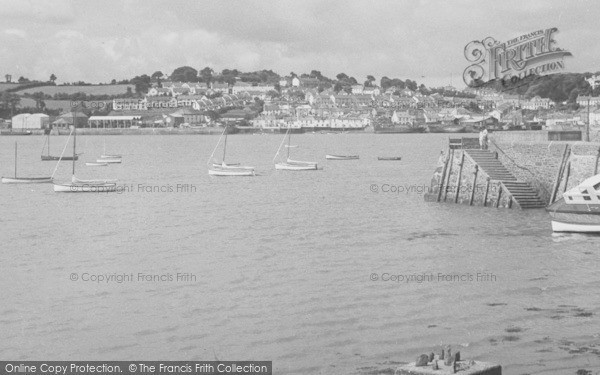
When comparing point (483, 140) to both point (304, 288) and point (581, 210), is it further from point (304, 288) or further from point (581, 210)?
point (304, 288)

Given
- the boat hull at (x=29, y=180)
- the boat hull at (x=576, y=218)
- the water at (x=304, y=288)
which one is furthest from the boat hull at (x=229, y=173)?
the boat hull at (x=576, y=218)

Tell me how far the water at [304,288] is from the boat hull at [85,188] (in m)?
10.6

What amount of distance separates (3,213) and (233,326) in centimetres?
2405

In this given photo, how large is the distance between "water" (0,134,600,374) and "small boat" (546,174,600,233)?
33cm

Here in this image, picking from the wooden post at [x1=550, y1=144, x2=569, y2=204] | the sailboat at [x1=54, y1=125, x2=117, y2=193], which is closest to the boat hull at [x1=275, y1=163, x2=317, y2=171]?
the sailboat at [x1=54, y1=125, x2=117, y2=193]

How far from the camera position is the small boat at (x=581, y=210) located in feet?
84.2

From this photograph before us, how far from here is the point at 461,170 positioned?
3331cm

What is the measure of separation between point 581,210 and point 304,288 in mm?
9688

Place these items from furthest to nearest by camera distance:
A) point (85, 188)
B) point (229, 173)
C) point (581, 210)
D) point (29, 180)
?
point (229, 173)
point (29, 180)
point (85, 188)
point (581, 210)

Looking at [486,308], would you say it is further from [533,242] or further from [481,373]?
[533,242]

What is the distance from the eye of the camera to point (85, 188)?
48.4 meters

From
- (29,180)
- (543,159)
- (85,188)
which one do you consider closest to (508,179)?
(543,159)

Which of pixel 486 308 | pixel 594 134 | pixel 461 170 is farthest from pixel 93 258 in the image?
pixel 594 134

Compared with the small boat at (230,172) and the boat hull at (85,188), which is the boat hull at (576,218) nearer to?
the boat hull at (85,188)
